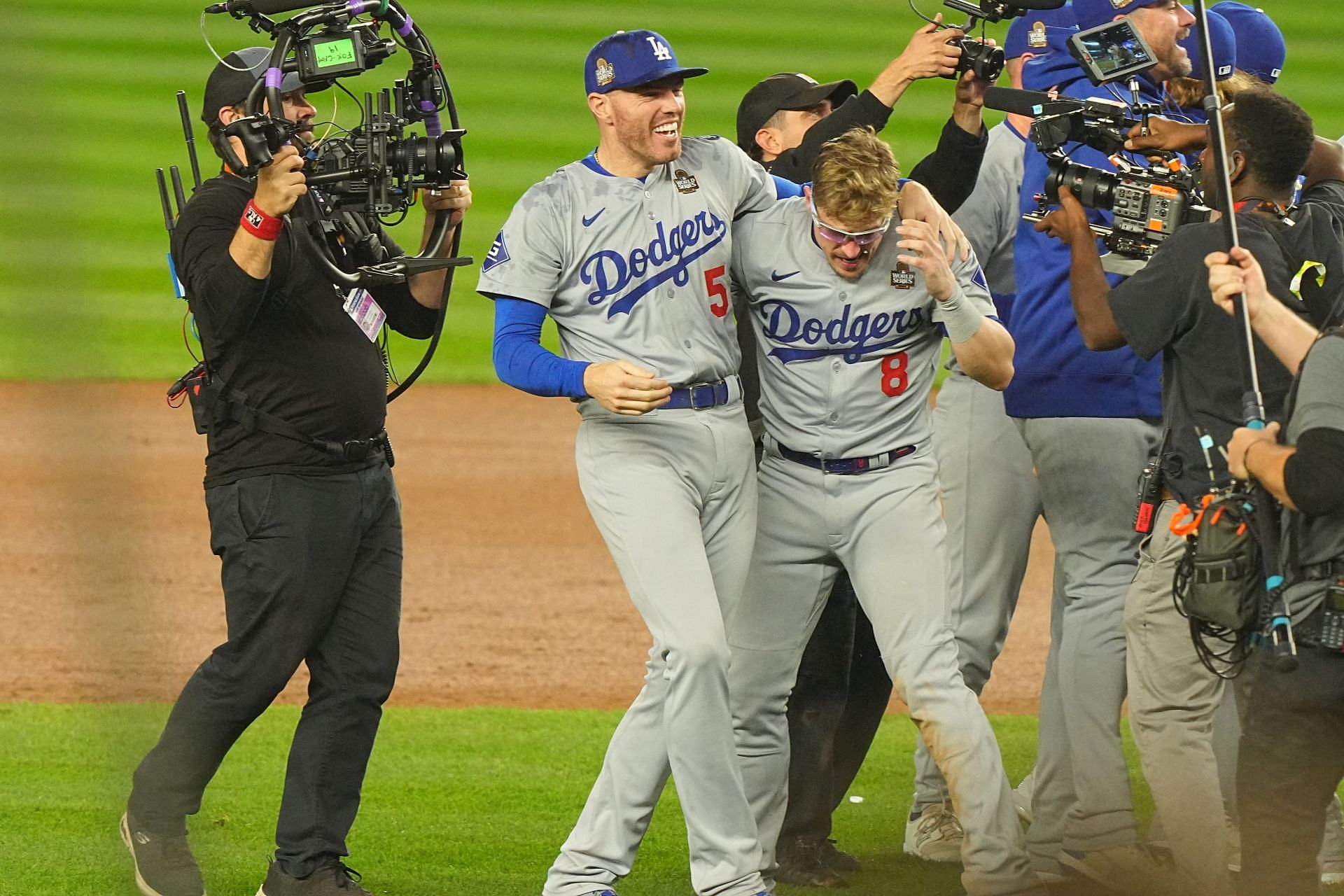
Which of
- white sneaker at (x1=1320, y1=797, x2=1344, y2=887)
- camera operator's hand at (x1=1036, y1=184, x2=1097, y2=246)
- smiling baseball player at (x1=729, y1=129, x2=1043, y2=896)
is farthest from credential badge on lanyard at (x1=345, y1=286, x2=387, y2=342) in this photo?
white sneaker at (x1=1320, y1=797, x2=1344, y2=887)

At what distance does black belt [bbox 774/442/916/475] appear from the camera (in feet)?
13.0

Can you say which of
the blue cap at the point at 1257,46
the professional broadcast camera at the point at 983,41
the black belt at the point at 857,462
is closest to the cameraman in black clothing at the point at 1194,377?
the black belt at the point at 857,462

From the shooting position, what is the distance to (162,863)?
158 inches

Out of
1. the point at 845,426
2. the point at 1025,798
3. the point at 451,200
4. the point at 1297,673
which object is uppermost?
the point at 451,200

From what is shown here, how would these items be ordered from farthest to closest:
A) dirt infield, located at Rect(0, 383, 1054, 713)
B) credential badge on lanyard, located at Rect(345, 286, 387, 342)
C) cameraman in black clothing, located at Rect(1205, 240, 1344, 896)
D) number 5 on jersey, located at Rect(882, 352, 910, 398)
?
dirt infield, located at Rect(0, 383, 1054, 713), credential badge on lanyard, located at Rect(345, 286, 387, 342), number 5 on jersey, located at Rect(882, 352, 910, 398), cameraman in black clothing, located at Rect(1205, 240, 1344, 896)

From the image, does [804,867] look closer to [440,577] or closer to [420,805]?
[420,805]

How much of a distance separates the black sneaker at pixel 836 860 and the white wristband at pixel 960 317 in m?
1.40

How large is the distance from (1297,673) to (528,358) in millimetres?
1703

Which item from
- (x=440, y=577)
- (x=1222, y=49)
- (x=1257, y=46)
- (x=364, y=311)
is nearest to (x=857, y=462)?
(x=364, y=311)

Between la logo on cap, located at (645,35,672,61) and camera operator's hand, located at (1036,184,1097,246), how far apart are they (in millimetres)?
962

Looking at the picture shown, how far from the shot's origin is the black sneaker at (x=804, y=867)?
429 centimetres

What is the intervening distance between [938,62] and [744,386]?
98 centimetres

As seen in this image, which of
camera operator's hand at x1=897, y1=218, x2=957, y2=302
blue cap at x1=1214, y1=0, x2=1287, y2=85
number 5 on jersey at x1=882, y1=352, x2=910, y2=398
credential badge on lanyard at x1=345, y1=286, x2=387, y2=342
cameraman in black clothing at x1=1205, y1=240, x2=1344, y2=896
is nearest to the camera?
cameraman in black clothing at x1=1205, y1=240, x2=1344, y2=896

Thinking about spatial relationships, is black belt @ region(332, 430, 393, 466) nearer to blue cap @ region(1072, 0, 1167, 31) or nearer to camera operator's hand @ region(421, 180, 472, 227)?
camera operator's hand @ region(421, 180, 472, 227)
